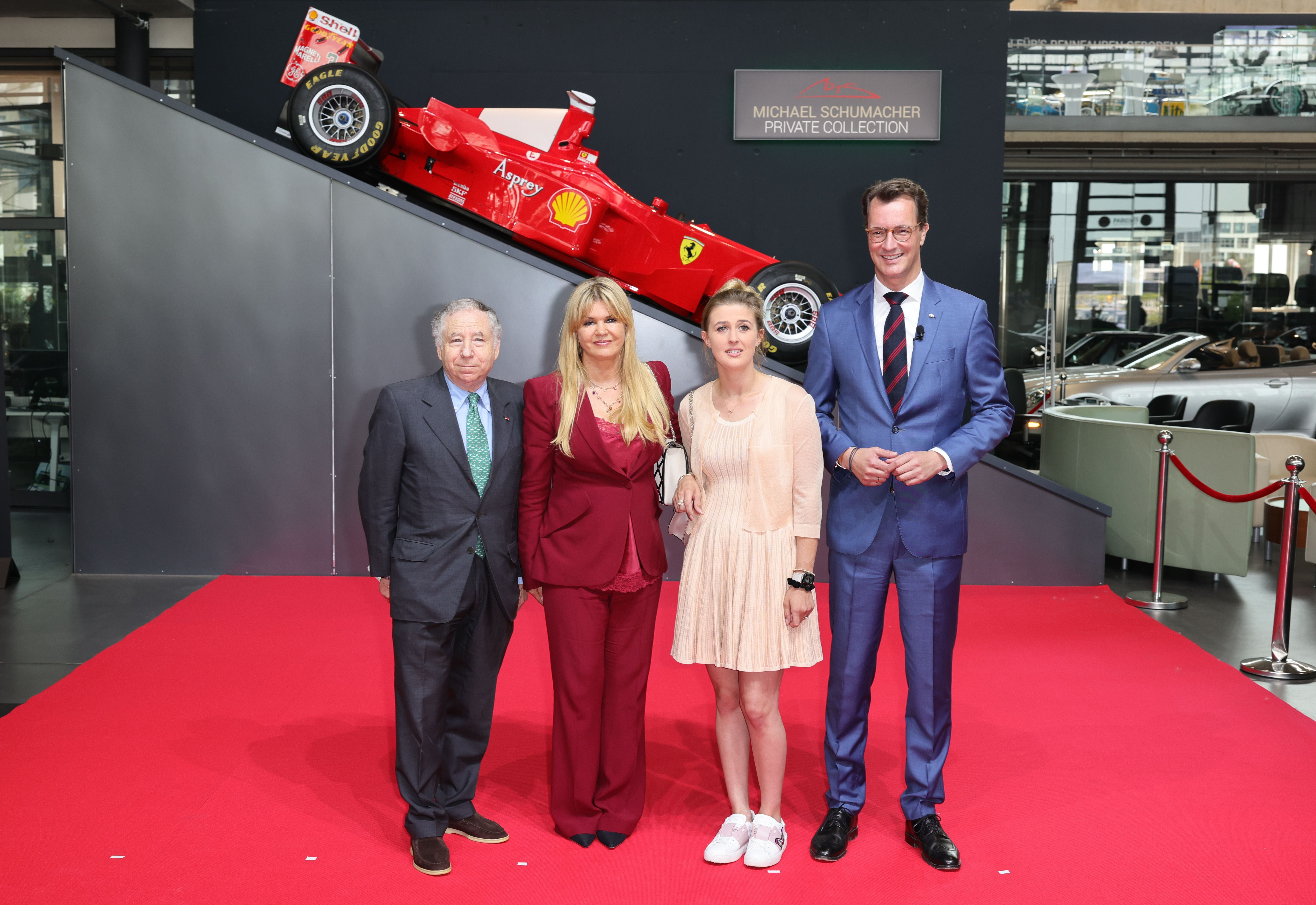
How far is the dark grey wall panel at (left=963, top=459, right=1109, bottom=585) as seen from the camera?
19.2ft

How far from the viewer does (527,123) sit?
7453 mm

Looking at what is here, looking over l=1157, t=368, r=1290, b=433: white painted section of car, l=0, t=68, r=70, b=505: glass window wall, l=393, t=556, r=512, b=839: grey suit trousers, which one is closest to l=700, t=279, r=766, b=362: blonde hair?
l=393, t=556, r=512, b=839: grey suit trousers

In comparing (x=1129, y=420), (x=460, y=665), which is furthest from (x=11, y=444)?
(x=1129, y=420)

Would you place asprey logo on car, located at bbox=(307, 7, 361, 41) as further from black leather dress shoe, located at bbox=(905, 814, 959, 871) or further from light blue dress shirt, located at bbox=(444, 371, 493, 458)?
black leather dress shoe, located at bbox=(905, 814, 959, 871)

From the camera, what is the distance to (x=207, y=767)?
326cm

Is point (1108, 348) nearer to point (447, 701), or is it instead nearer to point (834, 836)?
point (834, 836)

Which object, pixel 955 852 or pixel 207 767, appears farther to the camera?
pixel 207 767

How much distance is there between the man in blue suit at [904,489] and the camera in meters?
2.67

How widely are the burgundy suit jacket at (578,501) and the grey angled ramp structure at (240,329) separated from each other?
323cm

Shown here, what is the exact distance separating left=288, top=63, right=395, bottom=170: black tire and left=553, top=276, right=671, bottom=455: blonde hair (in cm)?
419

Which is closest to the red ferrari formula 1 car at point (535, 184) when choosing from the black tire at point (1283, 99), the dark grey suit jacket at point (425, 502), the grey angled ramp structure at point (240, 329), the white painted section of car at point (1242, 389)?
the grey angled ramp structure at point (240, 329)

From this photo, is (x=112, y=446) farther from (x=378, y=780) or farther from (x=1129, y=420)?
(x=1129, y=420)

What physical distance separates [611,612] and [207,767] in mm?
1544

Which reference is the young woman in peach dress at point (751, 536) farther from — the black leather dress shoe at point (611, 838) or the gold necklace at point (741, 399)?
the black leather dress shoe at point (611, 838)
